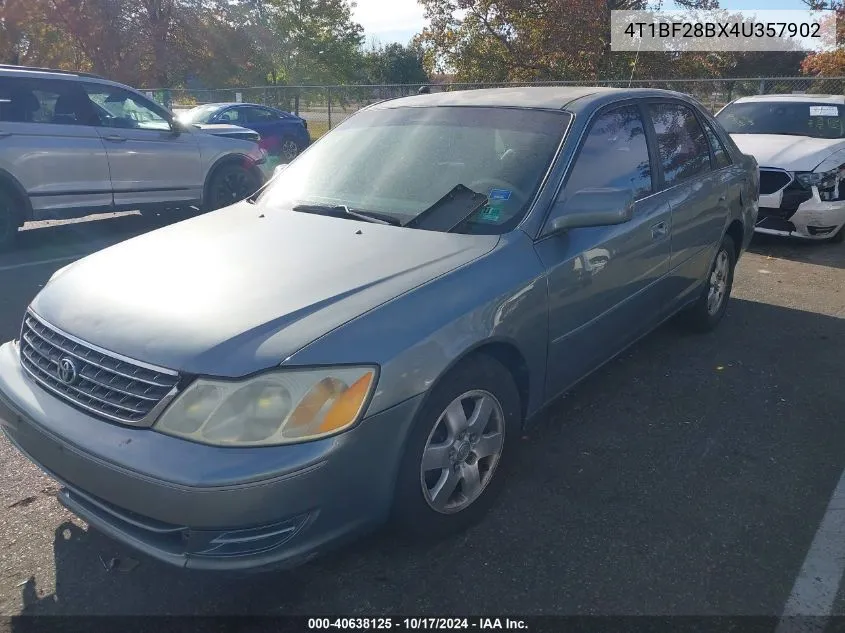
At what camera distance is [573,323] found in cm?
319

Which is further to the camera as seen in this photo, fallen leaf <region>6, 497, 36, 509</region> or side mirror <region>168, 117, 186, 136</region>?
side mirror <region>168, 117, 186, 136</region>

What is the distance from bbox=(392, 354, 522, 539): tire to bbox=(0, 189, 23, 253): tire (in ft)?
20.8

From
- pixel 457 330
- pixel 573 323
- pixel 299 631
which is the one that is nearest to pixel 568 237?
pixel 573 323

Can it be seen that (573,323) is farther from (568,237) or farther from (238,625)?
(238,625)

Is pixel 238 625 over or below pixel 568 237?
below

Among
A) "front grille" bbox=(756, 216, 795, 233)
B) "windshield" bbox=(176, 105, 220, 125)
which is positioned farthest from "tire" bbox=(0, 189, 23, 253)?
"front grille" bbox=(756, 216, 795, 233)

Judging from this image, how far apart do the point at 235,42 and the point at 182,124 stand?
23594 mm

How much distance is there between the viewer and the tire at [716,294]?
486 centimetres

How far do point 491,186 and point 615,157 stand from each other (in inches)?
33.7

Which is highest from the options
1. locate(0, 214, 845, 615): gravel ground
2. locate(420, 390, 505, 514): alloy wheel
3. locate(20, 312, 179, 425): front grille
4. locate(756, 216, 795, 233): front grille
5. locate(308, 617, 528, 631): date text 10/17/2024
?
locate(20, 312, 179, 425): front grille

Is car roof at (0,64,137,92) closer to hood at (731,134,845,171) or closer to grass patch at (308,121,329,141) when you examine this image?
hood at (731,134,845,171)

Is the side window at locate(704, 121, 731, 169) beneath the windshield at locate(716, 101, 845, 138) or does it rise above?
beneath

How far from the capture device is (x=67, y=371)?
2350mm

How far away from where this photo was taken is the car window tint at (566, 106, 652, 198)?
335cm
